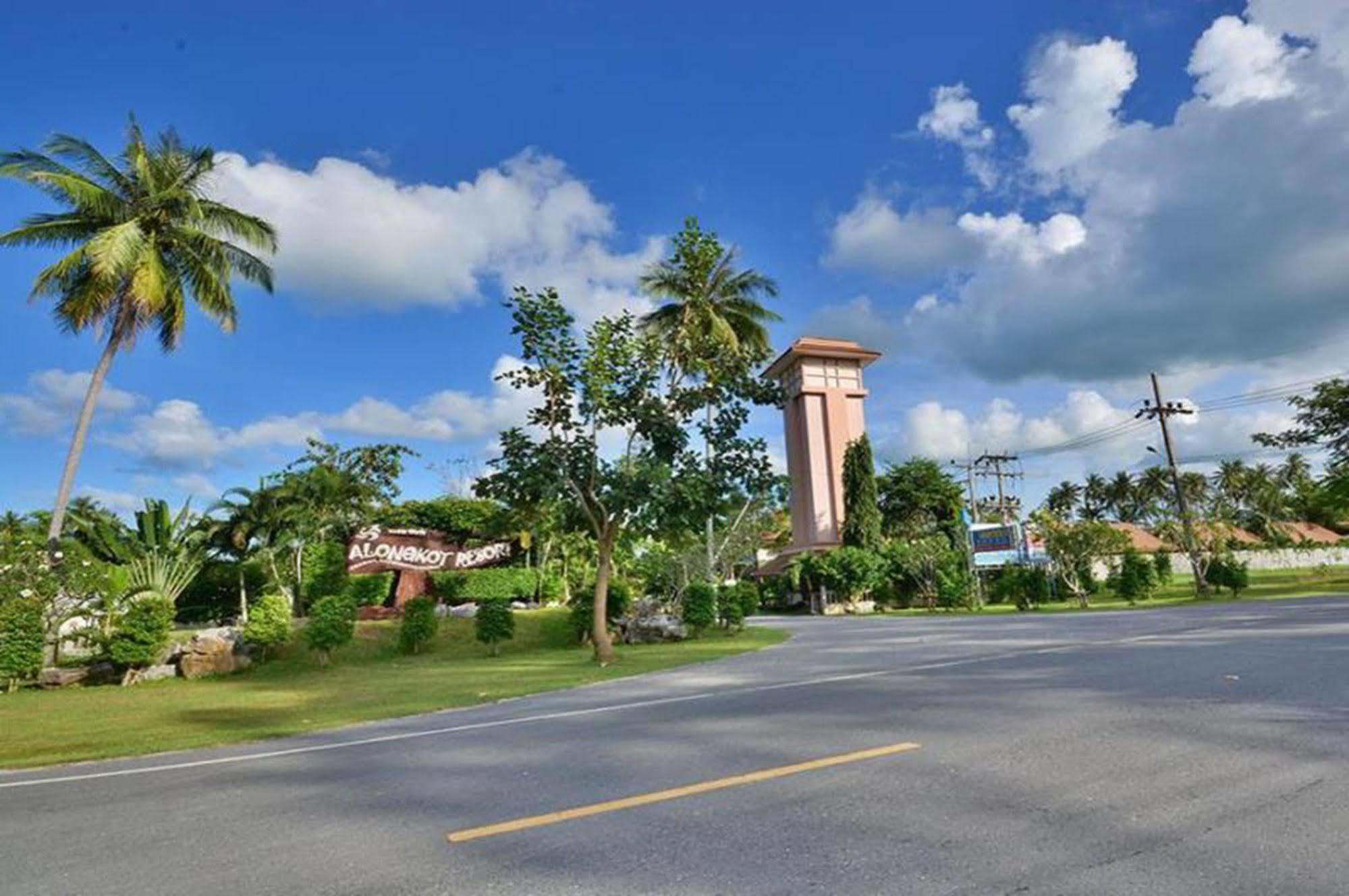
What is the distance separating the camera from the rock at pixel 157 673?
677 inches

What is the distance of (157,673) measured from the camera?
17.5 m

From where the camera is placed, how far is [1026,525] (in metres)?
36.1

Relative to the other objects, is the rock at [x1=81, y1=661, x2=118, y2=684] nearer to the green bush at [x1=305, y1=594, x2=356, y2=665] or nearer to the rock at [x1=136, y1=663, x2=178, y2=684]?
the rock at [x1=136, y1=663, x2=178, y2=684]

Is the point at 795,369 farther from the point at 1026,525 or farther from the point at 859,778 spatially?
the point at 859,778

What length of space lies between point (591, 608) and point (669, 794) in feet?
54.5

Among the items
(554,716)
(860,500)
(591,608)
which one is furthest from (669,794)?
(860,500)

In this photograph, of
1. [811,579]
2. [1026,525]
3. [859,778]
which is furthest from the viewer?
[811,579]

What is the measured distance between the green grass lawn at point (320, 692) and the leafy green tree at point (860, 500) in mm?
20155

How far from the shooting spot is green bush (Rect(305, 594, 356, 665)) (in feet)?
59.7

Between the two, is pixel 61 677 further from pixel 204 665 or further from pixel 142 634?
pixel 204 665

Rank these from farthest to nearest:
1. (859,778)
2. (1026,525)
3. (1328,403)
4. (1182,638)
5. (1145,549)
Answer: (1145,549) → (1026,525) → (1328,403) → (1182,638) → (859,778)

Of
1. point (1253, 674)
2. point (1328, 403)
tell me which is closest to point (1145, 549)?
point (1328, 403)

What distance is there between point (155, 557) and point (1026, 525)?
1350 inches

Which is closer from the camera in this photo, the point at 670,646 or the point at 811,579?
the point at 670,646
